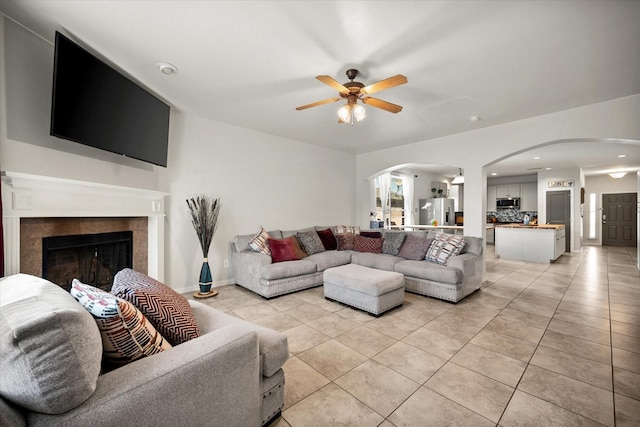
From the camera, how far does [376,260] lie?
4.24 metres

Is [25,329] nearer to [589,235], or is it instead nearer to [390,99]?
[390,99]

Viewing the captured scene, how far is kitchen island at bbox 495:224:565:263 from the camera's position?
6.16 m

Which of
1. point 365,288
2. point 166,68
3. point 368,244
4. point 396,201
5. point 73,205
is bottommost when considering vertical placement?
point 365,288

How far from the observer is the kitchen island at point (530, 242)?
6164 mm

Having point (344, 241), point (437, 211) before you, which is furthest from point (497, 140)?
point (437, 211)

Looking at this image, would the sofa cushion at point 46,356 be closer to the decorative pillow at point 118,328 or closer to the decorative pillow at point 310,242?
the decorative pillow at point 118,328

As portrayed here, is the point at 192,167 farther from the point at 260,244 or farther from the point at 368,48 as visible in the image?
the point at 368,48

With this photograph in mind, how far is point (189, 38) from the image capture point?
2193 millimetres

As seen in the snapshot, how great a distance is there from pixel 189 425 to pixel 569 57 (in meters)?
3.76

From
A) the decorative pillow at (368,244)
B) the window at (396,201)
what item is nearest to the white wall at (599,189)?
the window at (396,201)

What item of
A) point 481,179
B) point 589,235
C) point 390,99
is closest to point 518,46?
point 390,99

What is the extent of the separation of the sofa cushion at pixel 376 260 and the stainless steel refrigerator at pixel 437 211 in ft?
15.9

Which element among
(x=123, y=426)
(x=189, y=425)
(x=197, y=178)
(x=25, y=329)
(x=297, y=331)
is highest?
(x=197, y=178)

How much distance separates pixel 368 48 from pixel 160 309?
7.92ft
